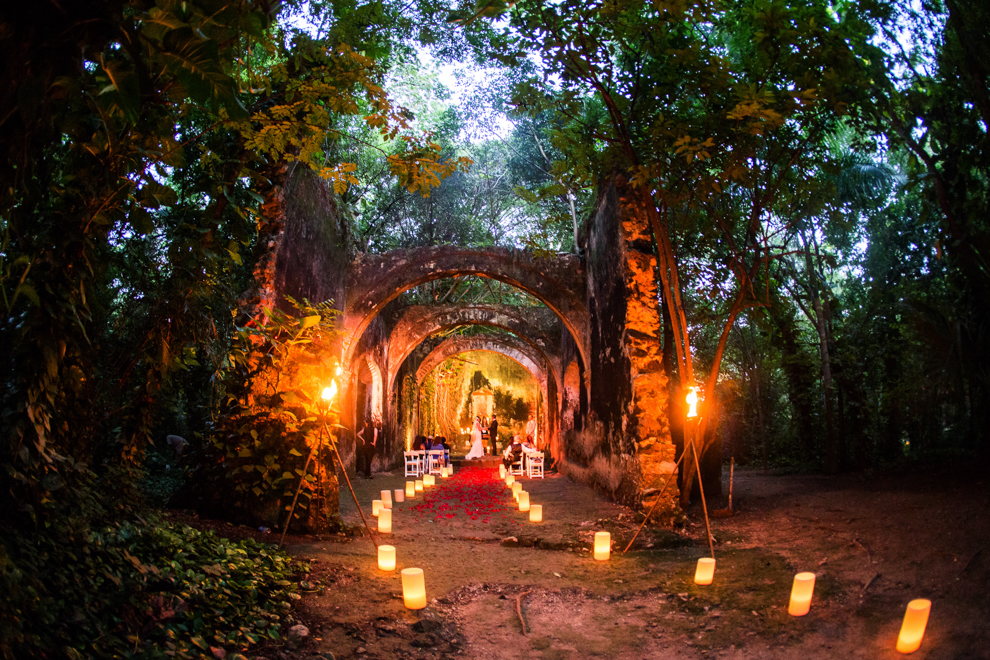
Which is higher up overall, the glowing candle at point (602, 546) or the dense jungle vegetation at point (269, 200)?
the dense jungle vegetation at point (269, 200)

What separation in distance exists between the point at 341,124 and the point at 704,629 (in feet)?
33.3

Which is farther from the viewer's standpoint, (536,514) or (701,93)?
(536,514)

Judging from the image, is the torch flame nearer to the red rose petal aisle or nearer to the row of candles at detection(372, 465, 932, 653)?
the row of candles at detection(372, 465, 932, 653)

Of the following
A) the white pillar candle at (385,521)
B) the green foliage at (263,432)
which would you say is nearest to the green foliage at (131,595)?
the green foliage at (263,432)

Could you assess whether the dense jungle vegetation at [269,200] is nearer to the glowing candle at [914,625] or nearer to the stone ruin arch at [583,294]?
the stone ruin arch at [583,294]

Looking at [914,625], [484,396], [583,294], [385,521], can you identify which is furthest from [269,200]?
[484,396]

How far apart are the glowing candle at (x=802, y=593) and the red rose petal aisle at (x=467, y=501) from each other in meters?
3.96

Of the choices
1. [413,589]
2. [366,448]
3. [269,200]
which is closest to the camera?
[413,589]

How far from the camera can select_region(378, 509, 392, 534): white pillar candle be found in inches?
233

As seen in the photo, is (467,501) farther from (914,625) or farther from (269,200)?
(914,625)

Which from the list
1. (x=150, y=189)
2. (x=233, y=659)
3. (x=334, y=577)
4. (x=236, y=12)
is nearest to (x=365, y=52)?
(x=150, y=189)

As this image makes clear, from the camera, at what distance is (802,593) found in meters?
3.46

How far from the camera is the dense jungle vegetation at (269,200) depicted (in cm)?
200

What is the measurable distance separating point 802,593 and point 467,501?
6.15 m
